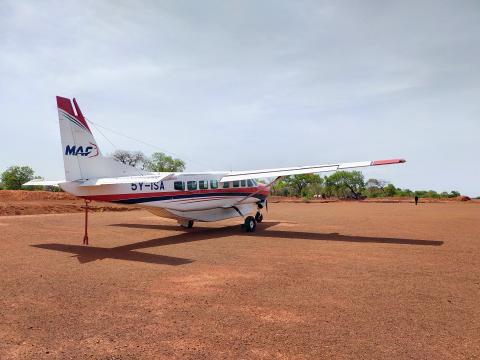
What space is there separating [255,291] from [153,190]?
9651mm

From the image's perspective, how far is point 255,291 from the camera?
25.0ft

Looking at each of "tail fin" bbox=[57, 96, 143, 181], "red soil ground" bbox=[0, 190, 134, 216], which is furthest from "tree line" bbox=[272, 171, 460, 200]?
"tail fin" bbox=[57, 96, 143, 181]

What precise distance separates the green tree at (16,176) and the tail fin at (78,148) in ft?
319

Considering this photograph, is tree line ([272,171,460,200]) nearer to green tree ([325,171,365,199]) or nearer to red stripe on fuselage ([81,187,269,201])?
green tree ([325,171,365,199])

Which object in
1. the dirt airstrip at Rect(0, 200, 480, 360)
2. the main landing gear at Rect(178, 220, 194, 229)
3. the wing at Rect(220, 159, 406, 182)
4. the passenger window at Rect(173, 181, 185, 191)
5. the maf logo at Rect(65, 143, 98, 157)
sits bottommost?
the dirt airstrip at Rect(0, 200, 480, 360)

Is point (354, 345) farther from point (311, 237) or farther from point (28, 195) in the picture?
point (28, 195)

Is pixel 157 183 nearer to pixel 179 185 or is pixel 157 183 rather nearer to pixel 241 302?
pixel 179 185

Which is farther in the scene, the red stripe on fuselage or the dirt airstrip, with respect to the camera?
the red stripe on fuselage

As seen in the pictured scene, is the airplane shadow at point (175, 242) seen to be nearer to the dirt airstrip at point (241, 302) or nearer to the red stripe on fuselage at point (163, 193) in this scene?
the dirt airstrip at point (241, 302)

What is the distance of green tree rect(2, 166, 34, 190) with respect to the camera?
317 ft

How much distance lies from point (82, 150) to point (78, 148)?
0.18 metres

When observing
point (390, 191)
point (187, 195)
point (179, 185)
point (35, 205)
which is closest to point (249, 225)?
point (187, 195)

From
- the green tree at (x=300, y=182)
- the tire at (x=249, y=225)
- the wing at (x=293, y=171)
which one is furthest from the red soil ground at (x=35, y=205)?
the green tree at (x=300, y=182)

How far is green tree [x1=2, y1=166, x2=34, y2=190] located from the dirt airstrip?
101 m
